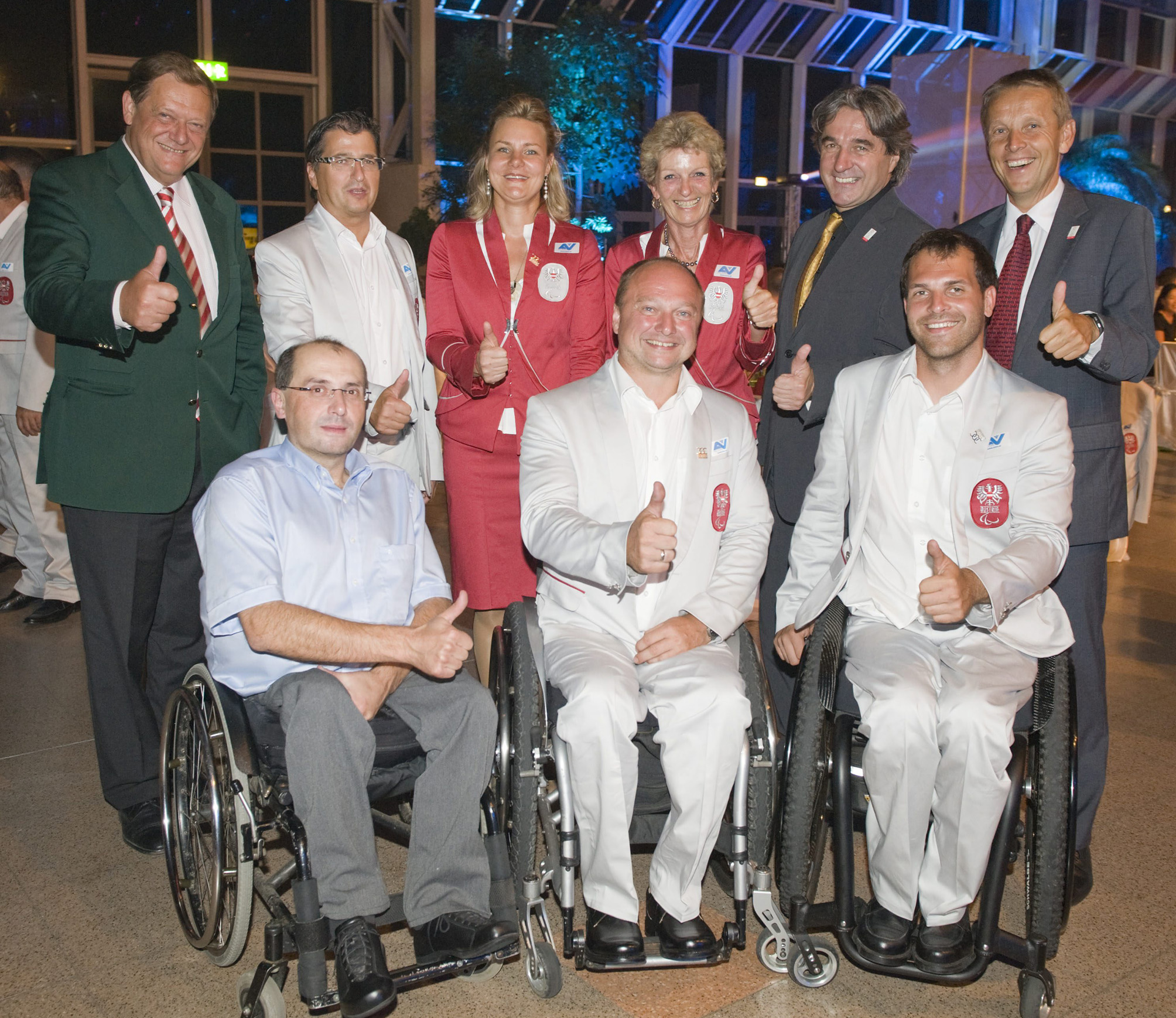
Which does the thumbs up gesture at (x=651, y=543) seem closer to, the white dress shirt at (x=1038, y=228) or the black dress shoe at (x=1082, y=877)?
the white dress shirt at (x=1038, y=228)

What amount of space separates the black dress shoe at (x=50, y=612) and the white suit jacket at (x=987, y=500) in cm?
345

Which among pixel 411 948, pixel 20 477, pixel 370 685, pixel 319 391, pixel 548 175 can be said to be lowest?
pixel 411 948

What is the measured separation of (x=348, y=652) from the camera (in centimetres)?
205

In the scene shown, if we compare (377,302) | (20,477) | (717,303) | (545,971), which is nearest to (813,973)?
(545,971)

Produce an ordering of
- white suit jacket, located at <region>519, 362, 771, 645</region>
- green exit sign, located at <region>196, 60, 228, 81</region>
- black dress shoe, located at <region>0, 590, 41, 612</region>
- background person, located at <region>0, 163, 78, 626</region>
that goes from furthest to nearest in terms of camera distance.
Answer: green exit sign, located at <region>196, 60, 228, 81</region>
black dress shoe, located at <region>0, 590, 41, 612</region>
background person, located at <region>0, 163, 78, 626</region>
white suit jacket, located at <region>519, 362, 771, 645</region>

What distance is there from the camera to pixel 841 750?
6.63 ft

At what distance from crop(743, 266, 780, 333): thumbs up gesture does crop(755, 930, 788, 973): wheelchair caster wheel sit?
4.91 feet

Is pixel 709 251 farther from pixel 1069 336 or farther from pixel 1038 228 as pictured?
pixel 1069 336

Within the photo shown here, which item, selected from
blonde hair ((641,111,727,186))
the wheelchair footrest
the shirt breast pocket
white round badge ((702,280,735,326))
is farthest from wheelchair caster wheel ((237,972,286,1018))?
blonde hair ((641,111,727,186))

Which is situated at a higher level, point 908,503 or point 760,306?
point 760,306

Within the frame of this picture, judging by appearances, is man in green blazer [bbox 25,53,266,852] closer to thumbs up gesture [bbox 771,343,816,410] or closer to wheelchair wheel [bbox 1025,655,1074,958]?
thumbs up gesture [bbox 771,343,816,410]

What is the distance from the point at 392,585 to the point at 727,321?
121 cm

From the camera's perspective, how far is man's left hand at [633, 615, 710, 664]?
7.27 feet

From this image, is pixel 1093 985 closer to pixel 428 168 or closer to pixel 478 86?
pixel 478 86
